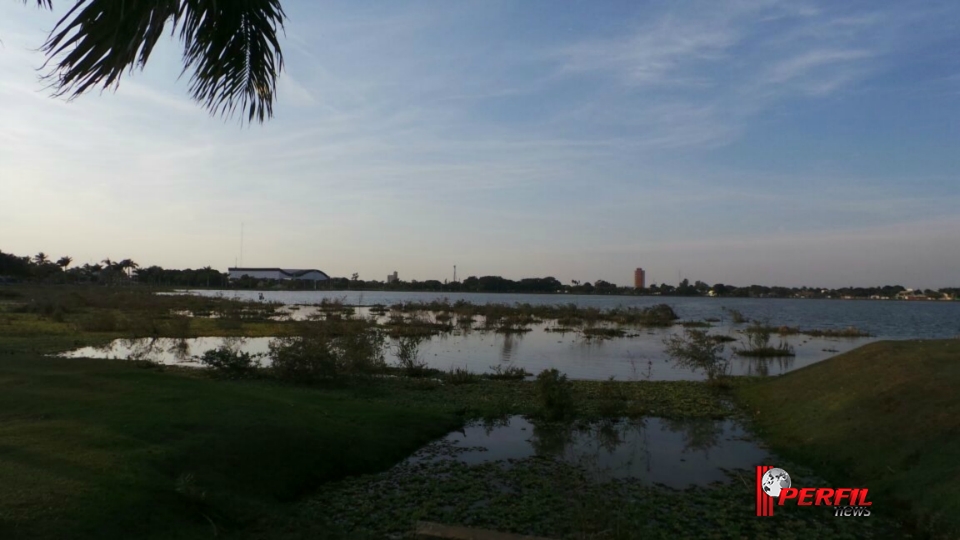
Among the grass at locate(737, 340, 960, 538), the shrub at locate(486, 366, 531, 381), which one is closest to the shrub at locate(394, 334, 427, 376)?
the shrub at locate(486, 366, 531, 381)

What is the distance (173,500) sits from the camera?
6.83 metres

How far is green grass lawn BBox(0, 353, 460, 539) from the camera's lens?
6.29m

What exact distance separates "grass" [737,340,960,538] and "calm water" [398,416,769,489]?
1.07 metres

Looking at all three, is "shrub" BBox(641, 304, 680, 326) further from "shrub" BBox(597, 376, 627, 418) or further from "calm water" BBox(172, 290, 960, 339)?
"shrub" BBox(597, 376, 627, 418)

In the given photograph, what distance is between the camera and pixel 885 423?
10.8 metres

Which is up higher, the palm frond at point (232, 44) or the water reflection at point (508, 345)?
the palm frond at point (232, 44)

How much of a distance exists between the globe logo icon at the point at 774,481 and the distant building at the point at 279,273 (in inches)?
7017

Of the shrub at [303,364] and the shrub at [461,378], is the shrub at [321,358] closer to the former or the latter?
the shrub at [303,364]

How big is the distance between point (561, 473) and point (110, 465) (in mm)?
6155

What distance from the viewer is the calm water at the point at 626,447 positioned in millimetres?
10430

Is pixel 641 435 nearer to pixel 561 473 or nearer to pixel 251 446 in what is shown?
pixel 561 473

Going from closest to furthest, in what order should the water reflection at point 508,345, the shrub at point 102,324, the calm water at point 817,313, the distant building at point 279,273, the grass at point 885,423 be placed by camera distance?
1. the grass at point 885,423
2. the water reflection at point 508,345
3. the shrub at point 102,324
4. the calm water at point 817,313
5. the distant building at point 279,273

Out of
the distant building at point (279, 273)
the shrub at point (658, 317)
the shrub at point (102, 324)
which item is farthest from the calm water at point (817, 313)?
the distant building at point (279, 273)

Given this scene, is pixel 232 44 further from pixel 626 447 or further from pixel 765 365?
pixel 765 365
